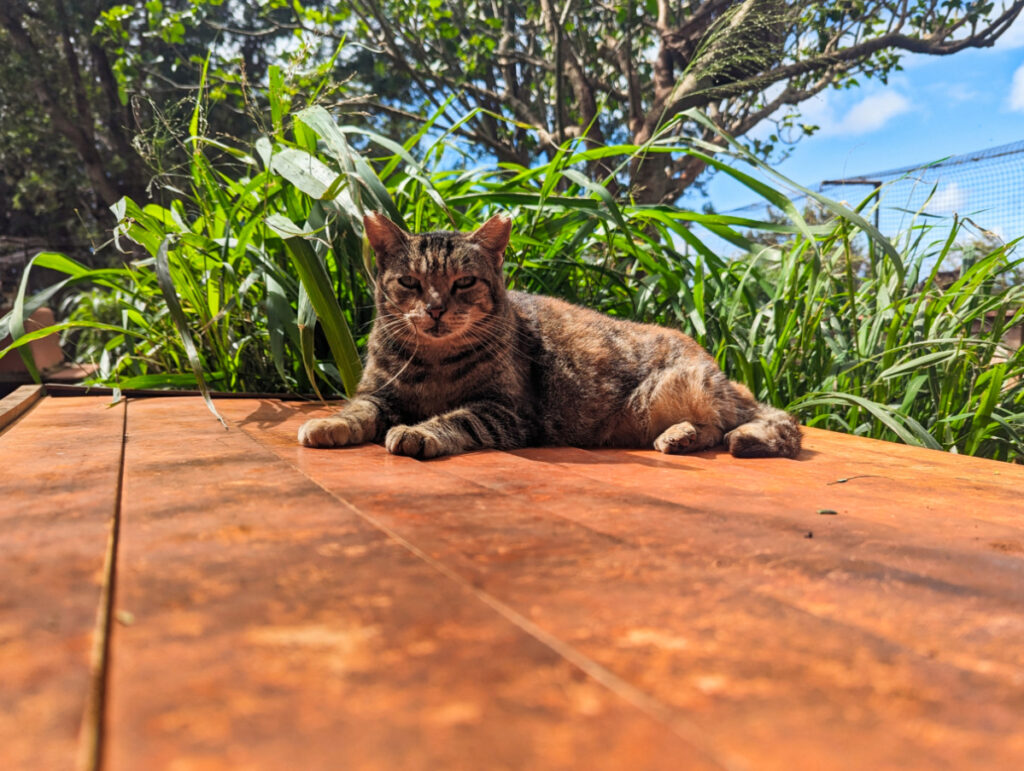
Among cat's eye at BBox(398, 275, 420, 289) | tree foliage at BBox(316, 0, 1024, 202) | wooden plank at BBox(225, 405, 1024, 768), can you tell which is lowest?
wooden plank at BBox(225, 405, 1024, 768)

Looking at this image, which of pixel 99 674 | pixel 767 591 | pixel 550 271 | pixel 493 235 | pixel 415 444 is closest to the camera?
pixel 99 674

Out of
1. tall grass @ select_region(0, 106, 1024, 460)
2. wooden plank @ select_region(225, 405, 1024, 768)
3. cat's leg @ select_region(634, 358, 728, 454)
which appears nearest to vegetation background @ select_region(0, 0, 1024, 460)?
tall grass @ select_region(0, 106, 1024, 460)

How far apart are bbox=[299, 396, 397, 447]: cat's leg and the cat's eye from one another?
0.37 meters

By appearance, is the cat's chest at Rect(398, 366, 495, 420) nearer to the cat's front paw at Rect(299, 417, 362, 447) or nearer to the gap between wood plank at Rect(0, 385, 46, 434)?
the cat's front paw at Rect(299, 417, 362, 447)

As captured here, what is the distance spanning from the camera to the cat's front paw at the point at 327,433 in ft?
5.26

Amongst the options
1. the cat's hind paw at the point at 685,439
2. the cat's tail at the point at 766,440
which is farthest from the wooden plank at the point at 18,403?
A: the cat's tail at the point at 766,440

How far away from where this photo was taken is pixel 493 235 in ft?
7.02

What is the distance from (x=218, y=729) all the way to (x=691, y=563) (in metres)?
0.53

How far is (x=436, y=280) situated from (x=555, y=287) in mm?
1055

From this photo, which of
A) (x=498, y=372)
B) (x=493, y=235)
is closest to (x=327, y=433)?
(x=498, y=372)

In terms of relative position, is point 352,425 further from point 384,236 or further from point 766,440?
point 766,440

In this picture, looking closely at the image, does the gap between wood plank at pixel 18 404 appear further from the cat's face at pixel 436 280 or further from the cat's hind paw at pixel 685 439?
the cat's hind paw at pixel 685 439

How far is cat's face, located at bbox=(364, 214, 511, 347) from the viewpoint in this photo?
6.63 ft

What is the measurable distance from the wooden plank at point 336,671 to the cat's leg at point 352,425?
0.78 metres
